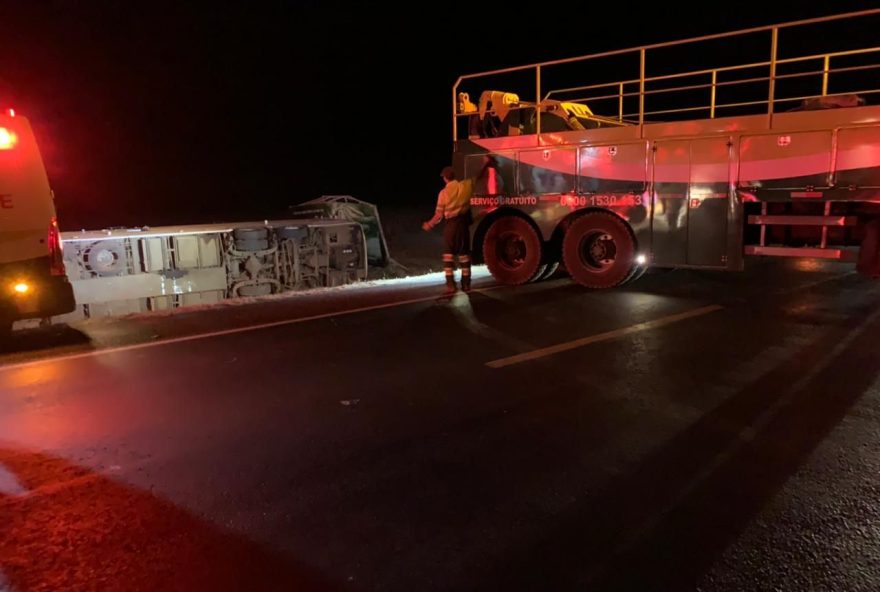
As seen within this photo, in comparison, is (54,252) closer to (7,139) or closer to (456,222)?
(7,139)

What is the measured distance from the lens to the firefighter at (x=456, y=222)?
35.0ft

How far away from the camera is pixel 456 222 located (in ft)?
35.3

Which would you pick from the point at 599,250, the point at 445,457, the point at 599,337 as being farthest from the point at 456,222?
the point at 445,457

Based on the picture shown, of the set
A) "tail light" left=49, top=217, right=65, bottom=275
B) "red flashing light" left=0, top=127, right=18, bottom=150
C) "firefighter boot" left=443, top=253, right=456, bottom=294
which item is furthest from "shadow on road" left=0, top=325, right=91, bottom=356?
"firefighter boot" left=443, top=253, right=456, bottom=294

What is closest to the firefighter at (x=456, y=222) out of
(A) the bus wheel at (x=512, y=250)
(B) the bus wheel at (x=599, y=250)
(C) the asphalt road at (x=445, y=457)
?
(A) the bus wheel at (x=512, y=250)

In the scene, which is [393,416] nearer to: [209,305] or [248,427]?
[248,427]

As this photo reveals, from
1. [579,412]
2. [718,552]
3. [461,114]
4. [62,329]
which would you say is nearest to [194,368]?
[62,329]

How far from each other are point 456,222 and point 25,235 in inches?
231

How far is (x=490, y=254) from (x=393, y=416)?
6716 mm

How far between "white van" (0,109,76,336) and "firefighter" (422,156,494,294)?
525 centimetres

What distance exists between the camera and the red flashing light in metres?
7.00

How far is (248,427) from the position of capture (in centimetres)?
490

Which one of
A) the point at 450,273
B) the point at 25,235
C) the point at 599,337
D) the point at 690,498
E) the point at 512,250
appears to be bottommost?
the point at 690,498

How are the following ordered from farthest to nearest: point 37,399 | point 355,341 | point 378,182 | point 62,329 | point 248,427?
point 378,182 < point 62,329 < point 355,341 < point 37,399 < point 248,427
